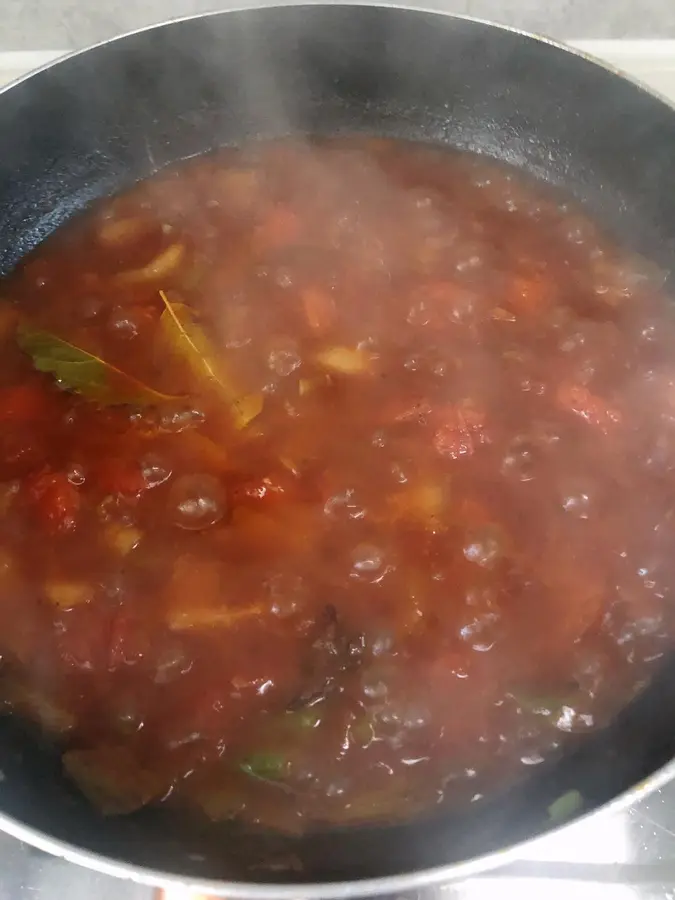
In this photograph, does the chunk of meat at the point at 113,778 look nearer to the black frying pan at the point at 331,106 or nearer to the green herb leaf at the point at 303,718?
the green herb leaf at the point at 303,718

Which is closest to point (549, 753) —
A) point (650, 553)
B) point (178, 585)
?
point (650, 553)

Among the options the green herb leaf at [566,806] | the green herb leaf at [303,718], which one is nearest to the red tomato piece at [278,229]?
the green herb leaf at [303,718]

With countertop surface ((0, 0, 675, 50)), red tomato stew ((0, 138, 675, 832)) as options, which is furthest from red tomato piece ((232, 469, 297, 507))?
countertop surface ((0, 0, 675, 50))

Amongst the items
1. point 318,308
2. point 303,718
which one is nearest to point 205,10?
point 318,308

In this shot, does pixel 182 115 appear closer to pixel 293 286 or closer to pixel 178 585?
pixel 293 286

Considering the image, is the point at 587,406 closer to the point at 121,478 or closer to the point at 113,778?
the point at 121,478

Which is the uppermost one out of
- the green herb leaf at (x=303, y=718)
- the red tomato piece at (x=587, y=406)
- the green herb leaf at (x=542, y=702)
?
the red tomato piece at (x=587, y=406)
